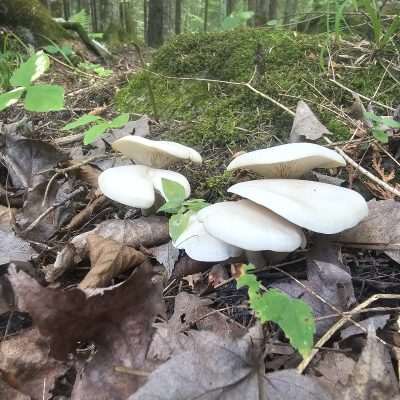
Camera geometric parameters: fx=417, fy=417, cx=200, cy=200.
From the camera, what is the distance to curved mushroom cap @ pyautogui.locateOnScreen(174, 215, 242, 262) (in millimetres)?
1749

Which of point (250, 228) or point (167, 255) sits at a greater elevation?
point (250, 228)

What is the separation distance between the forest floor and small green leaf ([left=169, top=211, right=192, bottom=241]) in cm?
19

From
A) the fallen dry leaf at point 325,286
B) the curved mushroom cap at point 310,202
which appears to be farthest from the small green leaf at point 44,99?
the fallen dry leaf at point 325,286

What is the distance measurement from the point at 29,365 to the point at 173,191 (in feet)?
2.90

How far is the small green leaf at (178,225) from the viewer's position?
5.83 ft

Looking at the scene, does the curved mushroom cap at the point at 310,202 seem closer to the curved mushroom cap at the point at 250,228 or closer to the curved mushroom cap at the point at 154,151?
the curved mushroom cap at the point at 250,228

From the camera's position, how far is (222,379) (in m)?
1.24

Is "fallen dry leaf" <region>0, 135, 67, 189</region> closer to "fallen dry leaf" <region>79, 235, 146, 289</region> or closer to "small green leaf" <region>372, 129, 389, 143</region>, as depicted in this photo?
"fallen dry leaf" <region>79, 235, 146, 289</region>

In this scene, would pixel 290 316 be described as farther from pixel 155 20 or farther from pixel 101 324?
pixel 155 20

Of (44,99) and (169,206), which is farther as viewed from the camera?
(44,99)

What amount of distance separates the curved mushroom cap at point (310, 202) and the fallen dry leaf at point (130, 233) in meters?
0.57

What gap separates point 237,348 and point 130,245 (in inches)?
34.5

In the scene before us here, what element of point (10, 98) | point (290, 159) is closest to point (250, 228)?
point (290, 159)

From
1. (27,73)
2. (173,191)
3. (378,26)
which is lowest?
(173,191)
